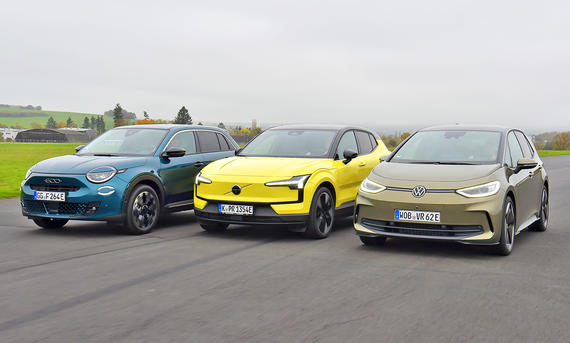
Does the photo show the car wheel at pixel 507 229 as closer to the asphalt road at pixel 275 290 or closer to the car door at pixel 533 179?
the asphalt road at pixel 275 290

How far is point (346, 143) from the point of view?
35.2 feet

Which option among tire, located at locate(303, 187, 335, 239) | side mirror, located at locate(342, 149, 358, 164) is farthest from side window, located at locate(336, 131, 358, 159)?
tire, located at locate(303, 187, 335, 239)

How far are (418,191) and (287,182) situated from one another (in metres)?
2.04

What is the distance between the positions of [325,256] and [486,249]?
76.9 inches

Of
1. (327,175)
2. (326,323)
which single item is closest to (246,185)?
(327,175)

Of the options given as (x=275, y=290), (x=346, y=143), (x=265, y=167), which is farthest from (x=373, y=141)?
(x=275, y=290)

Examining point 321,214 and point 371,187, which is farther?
point 321,214

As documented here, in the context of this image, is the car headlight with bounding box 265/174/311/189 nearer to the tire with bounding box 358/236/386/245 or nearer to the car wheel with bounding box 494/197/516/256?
the tire with bounding box 358/236/386/245

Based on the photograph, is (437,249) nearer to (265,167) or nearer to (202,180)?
(265,167)

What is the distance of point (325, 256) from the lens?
25.8ft

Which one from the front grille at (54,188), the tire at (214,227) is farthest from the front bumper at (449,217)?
the front grille at (54,188)

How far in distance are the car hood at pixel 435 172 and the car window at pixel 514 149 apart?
29.6 inches

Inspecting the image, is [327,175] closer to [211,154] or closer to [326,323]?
[211,154]

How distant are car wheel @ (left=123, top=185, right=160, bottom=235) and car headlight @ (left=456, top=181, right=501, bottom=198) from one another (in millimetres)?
4753
